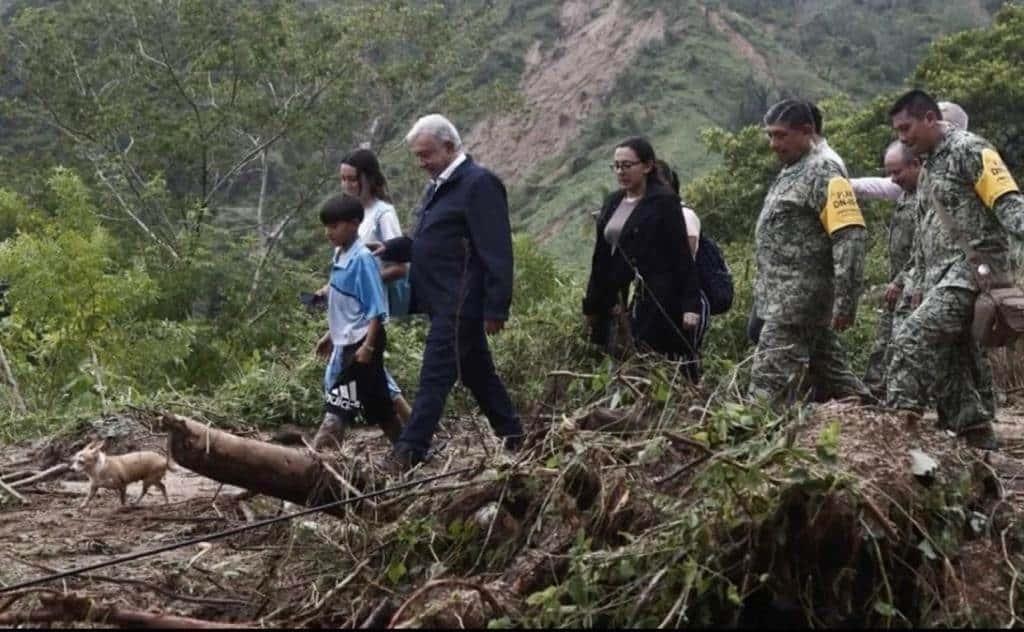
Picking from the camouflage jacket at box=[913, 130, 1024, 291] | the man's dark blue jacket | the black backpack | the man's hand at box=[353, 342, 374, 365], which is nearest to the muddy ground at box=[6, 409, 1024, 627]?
the man's hand at box=[353, 342, 374, 365]

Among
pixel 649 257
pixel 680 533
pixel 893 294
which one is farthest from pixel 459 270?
pixel 893 294

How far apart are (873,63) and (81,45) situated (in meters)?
33.3

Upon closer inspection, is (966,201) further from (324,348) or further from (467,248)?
(324,348)

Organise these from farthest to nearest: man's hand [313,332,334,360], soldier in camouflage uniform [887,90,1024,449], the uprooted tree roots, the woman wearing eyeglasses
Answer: man's hand [313,332,334,360]
the woman wearing eyeglasses
soldier in camouflage uniform [887,90,1024,449]
the uprooted tree roots

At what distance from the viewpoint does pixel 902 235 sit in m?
6.79

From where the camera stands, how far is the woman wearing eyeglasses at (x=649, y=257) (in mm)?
5809

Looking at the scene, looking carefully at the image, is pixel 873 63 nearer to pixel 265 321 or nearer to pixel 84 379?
pixel 265 321

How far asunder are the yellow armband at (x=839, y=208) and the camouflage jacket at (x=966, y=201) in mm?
288

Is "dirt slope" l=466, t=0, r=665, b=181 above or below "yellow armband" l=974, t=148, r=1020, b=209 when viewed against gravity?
below

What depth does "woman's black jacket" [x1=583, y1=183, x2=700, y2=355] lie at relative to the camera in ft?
19.1

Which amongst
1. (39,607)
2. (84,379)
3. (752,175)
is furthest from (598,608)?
(752,175)

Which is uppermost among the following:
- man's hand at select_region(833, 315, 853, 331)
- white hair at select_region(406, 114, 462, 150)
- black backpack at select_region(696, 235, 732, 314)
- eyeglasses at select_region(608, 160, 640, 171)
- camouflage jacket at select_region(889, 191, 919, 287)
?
white hair at select_region(406, 114, 462, 150)

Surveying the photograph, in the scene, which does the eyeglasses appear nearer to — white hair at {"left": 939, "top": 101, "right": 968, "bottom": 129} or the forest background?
the forest background

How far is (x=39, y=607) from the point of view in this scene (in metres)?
3.66
